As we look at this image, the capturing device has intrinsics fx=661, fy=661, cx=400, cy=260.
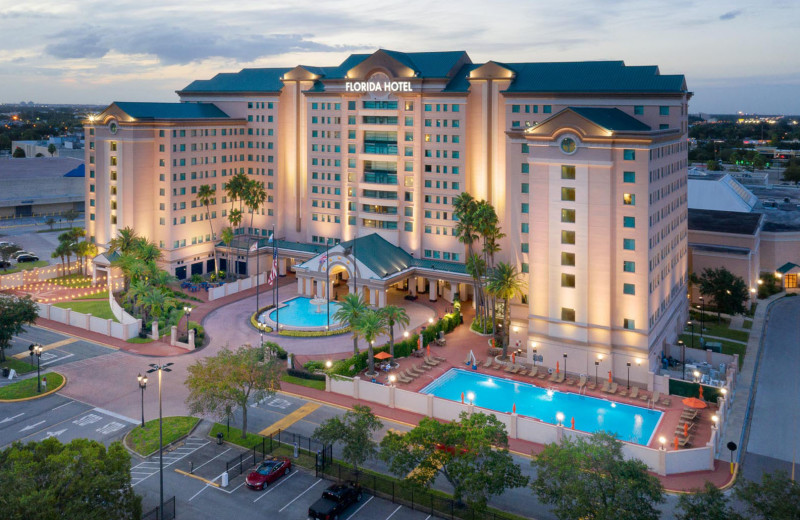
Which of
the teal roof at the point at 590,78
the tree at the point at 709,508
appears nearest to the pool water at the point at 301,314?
the teal roof at the point at 590,78

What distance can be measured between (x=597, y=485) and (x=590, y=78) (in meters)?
59.6

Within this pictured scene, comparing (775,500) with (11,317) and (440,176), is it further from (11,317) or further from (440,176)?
(11,317)

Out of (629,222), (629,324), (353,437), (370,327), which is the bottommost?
(353,437)

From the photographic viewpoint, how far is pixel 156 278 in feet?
286

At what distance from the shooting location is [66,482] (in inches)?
1310

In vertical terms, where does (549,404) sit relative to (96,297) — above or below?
below

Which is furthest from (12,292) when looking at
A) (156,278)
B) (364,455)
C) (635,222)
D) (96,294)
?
(635,222)

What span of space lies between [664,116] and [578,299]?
25.7 m

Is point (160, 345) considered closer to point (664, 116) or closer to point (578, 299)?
point (578, 299)

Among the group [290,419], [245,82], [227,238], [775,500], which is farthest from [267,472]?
[245,82]

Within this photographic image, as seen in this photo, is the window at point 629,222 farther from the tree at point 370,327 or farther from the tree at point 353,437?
the tree at point 353,437

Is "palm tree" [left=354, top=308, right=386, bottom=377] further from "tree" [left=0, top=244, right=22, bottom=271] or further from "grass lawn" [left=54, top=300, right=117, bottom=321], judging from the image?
"tree" [left=0, top=244, right=22, bottom=271]

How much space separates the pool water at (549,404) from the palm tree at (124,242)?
51.5m

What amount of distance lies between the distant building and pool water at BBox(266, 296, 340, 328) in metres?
105
